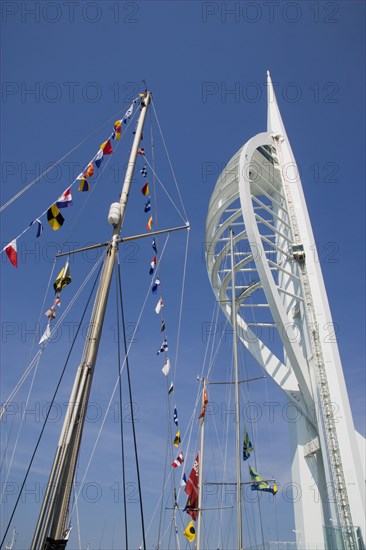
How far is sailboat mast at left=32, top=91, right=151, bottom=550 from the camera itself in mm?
4070

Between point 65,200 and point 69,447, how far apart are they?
4306 millimetres

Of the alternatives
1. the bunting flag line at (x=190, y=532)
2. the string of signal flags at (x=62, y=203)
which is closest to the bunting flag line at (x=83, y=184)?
the string of signal flags at (x=62, y=203)

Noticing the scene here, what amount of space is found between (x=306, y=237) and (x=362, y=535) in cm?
1021

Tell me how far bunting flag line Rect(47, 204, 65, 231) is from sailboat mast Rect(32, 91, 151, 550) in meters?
1.86

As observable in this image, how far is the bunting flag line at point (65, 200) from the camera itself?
705 cm

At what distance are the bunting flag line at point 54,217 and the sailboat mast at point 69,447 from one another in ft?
6.11

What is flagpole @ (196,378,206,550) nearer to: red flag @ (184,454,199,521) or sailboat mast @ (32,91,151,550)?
red flag @ (184,454,199,521)

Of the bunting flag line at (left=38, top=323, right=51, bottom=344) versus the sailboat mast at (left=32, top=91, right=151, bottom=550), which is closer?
the sailboat mast at (left=32, top=91, right=151, bottom=550)

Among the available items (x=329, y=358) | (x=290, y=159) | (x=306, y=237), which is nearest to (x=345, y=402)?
(x=329, y=358)

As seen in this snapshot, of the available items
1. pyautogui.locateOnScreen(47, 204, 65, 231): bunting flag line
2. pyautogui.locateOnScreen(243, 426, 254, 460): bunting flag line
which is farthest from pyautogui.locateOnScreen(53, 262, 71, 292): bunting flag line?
pyautogui.locateOnScreen(243, 426, 254, 460): bunting flag line

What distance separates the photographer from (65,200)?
279 inches

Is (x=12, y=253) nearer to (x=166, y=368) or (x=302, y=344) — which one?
(x=166, y=368)

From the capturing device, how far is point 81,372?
15.9ft

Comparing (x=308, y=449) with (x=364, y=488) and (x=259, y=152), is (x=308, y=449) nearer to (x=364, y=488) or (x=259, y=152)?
(x=364, y=488)
